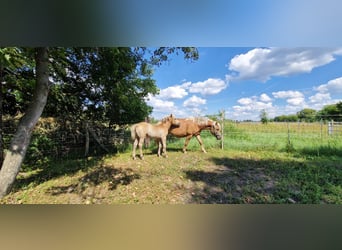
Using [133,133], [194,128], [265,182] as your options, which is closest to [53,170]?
[133,133]

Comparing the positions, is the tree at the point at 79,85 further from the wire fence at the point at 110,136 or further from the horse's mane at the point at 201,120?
the horse's mane at the point at 201,120

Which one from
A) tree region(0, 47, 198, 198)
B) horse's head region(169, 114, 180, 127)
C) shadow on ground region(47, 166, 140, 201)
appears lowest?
shadow on ground region(47, 166, 140, 201)

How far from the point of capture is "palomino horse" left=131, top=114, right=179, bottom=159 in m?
3.33

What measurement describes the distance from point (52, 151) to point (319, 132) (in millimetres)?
4220

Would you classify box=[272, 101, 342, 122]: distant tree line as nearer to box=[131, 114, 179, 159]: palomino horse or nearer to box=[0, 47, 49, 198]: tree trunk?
box=[131, 114, 179, 159]: palomino horse

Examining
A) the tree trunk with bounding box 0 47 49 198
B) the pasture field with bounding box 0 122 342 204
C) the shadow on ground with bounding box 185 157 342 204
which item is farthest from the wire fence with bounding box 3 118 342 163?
the tree trunk with bounding box 0 47 49 198

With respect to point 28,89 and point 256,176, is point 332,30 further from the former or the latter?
point 28,89

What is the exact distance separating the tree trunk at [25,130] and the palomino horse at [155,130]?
4.28 ft

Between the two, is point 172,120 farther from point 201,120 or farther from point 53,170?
point 53,170

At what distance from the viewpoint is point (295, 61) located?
3.24 metres

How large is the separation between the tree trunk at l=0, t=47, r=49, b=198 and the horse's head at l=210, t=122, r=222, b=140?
2293 millimetres

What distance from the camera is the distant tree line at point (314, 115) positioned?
3.47 m

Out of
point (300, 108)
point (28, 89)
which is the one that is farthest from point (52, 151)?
point (300, 108)

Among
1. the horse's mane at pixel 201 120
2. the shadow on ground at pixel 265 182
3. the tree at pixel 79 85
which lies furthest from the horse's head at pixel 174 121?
the shadow on ground at pixel 265 182
